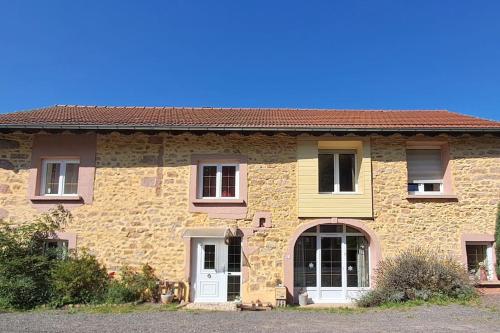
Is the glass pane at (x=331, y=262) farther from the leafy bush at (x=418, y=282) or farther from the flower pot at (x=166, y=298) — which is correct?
the flower pot at (x=166, y=298)

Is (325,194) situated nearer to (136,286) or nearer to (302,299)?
(302,299)

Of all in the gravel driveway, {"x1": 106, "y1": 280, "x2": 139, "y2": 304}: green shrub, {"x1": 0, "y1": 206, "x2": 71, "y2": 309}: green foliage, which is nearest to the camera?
the gravel driveway

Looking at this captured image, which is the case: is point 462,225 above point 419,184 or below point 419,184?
below

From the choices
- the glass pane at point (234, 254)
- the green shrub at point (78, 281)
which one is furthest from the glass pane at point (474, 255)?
the green shrub at point (78, 281)

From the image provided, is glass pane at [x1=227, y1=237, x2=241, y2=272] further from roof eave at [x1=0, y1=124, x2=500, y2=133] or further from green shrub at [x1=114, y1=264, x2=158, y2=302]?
roof eave at [x1=0, y1=124, x2=500, y2=133]

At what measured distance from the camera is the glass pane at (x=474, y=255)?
452 inches

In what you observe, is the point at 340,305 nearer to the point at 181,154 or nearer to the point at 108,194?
the point at 181,154

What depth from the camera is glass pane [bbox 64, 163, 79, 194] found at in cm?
1198

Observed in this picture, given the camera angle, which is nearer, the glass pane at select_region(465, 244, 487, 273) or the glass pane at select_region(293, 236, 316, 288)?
the glass pane at select_region(465, 244, 487, 273)

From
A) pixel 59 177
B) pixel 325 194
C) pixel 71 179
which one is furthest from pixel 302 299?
pixel 59 177

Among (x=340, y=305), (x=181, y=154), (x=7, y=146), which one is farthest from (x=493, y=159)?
(x=7, y=146)

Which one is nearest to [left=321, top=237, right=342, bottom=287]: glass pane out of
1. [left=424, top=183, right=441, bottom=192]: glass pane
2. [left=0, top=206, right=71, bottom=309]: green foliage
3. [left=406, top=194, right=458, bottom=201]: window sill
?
[left=406, top=194, right=458, bottom=201]: window sill

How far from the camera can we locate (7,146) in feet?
39.1

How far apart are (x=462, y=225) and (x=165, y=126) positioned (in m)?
8.27
